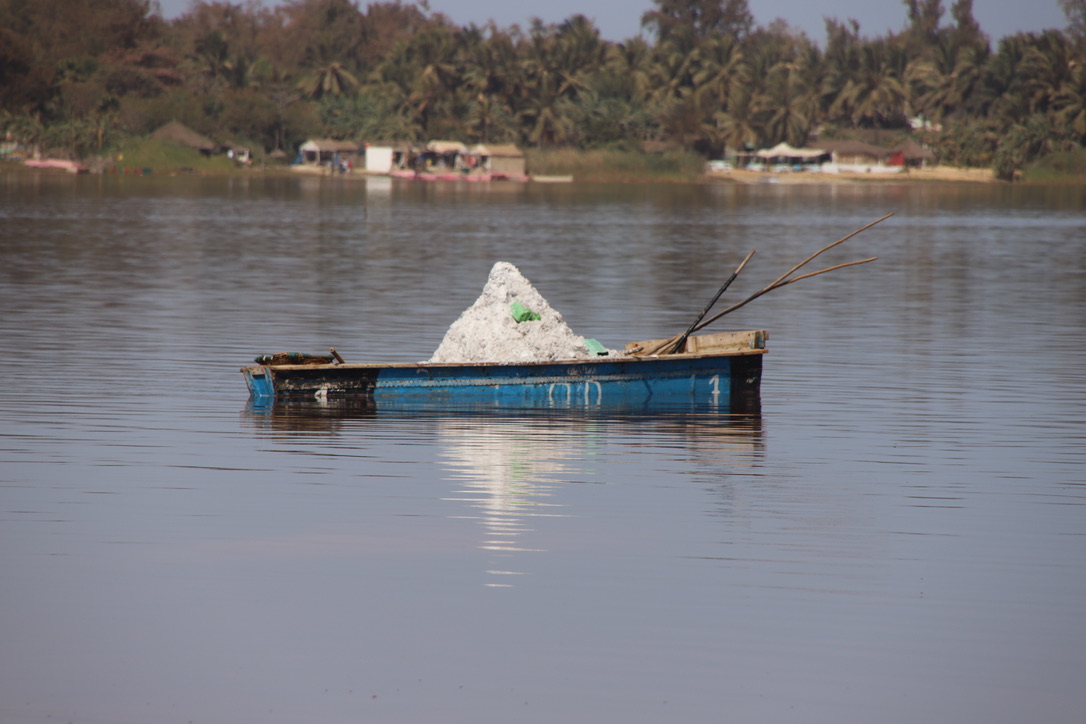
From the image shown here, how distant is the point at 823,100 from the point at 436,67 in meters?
38.3

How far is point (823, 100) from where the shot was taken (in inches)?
5709

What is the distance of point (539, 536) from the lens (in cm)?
1159

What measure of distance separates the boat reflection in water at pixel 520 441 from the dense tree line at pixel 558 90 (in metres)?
105

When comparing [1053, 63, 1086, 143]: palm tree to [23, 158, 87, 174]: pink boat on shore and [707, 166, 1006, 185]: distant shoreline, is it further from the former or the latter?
[23, 158, 87, 174]: pink boat on shore

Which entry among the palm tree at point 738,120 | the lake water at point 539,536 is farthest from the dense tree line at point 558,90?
the lake water at point 539,536

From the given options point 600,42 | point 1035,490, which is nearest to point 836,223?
point 1035,490

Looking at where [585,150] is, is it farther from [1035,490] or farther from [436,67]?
[1035,490]

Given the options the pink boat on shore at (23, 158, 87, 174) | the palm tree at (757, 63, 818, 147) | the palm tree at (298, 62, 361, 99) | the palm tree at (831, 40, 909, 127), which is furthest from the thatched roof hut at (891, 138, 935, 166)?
the pink boat on shore at (23, 158, 87, 174)

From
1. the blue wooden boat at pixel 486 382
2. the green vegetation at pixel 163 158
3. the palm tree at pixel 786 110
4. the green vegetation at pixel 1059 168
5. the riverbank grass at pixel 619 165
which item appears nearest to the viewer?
the blue wooden boat at pixel 486 382

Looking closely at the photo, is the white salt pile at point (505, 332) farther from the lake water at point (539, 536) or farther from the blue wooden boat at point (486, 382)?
the lake water at point (539, 536)

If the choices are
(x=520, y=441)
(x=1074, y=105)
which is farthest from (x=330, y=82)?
(x=520, y=441)

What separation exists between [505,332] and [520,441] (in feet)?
9.45

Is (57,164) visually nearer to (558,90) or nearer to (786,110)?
(558,90)

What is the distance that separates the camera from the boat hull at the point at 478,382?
17.8 meters
